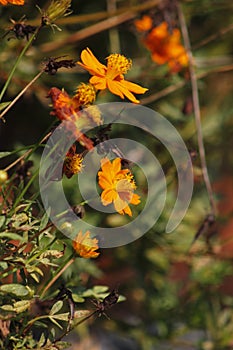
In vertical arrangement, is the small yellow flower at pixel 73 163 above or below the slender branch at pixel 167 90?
below

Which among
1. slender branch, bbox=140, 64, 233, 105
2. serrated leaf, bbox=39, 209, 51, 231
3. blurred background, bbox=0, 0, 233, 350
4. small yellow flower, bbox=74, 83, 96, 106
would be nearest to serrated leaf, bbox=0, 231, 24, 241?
serrated leaf, bbox=39, 209, 51, 231

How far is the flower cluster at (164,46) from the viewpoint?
131 cm

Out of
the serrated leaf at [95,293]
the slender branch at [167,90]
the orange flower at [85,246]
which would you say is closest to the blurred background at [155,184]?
the slender branch at [167,90]

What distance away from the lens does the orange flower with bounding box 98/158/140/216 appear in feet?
2.28

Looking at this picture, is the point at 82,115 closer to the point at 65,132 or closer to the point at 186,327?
the point at 65,132

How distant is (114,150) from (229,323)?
30.4 inches

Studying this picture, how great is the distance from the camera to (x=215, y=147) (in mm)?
1595

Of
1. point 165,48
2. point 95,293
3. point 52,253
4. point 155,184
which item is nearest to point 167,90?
point 165,48

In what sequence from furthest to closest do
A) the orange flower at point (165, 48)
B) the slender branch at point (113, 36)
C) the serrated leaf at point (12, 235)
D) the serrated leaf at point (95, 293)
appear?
the slender branch at point (113, 36), the orange flower at point (165, 48), the serrated leaf at point (95, 293), the serrated leaf at point (12, 235)

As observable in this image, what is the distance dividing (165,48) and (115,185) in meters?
0.67

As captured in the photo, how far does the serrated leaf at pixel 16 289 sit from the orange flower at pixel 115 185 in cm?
13

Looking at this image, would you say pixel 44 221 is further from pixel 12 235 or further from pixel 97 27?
pixel 97 27

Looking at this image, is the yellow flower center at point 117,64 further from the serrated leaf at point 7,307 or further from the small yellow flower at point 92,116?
the serrated leaf at point 7,307

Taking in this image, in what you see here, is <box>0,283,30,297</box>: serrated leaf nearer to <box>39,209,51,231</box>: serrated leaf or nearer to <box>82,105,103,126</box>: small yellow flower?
<box>39,209,51,231</box>: serrated leaf
